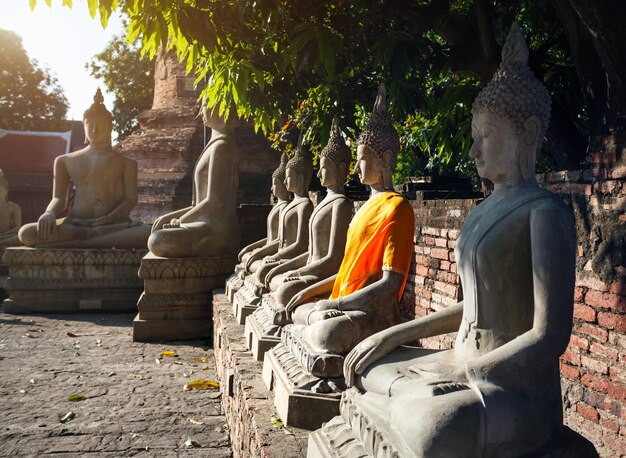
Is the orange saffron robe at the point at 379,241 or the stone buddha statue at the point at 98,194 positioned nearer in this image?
the orange saffron robe at the point at 379,241

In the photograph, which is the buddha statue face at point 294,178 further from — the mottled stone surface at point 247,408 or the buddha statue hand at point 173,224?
the buddha statue hand at point 173,224

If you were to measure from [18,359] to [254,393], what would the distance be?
359 cm

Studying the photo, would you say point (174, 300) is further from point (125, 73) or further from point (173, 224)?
point (125, 73)

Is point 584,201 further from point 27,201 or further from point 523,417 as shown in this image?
point 27,201

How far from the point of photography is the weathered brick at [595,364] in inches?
129

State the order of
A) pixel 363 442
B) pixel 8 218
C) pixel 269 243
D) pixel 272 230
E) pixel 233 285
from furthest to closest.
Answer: pixel 8 218
pixel 272 230
pixel 269 243
pixel 233 285
pixel 363 442

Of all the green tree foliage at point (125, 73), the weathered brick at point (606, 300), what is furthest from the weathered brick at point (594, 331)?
the green tree foliage at point (125, 73)

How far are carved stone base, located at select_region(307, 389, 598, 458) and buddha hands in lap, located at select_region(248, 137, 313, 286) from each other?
2.90 metres

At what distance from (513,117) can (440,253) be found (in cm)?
272

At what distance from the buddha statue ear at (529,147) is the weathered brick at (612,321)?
1.50 m

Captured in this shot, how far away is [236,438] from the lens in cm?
377

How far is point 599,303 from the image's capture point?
10.9 feet

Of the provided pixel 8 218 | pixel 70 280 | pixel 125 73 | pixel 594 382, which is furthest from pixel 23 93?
pixel 594 382

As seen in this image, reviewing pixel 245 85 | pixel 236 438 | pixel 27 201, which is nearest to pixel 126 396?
pixel 236 438
